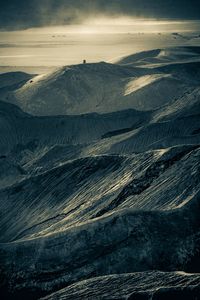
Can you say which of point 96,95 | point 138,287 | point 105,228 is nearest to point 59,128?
point 96,95

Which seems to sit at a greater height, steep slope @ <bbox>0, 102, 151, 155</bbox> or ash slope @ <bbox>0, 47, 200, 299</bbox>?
ash slope @ <bbox>0, 47, 200, 299</bbox>

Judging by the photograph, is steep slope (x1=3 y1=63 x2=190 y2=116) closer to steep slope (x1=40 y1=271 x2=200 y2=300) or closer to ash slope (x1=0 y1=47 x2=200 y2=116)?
ash slope (x1=0 y1=47 x2=200 y2=116)

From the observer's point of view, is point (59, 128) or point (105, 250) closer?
point (105, 250)

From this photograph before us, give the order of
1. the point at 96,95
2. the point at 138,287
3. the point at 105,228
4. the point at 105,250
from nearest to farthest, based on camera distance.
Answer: the point at 138,287, the point at 105,250, the point at 105,228, the point at 96,95

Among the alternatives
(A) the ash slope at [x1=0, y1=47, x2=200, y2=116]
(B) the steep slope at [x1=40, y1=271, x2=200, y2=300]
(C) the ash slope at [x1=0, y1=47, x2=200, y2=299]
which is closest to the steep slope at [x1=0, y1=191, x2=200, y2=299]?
(C) the ash slope at [x1=0, y1=47, x2=200, y2=299]

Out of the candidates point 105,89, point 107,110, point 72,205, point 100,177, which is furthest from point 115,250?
point 105,89

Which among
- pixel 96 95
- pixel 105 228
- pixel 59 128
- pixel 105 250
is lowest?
pixel 59 128

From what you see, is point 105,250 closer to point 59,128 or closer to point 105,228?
point 105,228

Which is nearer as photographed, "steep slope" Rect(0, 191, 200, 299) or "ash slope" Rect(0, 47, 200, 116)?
"steep slope" Rect(0, 191, 200, 299)

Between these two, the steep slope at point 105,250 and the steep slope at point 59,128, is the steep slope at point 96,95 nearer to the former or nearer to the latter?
the steep slope at point 59,128

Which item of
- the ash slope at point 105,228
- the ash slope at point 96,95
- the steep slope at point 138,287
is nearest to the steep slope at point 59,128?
the ash slope at point 96,95

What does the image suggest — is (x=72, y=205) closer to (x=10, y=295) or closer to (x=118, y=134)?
(x=10, y=295)
